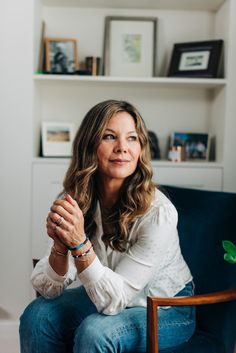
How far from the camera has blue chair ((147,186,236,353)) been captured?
1756 mm

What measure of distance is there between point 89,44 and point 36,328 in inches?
64.3

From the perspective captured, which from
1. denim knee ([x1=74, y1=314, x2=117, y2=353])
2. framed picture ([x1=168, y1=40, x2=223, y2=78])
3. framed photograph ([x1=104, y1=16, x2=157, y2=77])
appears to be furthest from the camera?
framed photograph ([x1=104, y1=16, x2=157, y2=77])

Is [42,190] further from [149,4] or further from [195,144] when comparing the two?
[149,4]

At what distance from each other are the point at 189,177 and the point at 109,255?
94 centimetres

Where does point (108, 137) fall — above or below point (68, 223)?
above

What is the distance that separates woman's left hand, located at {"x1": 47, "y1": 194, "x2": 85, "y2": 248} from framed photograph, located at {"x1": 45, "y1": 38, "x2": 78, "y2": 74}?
125 cm

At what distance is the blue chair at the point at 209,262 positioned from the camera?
69.1 inches

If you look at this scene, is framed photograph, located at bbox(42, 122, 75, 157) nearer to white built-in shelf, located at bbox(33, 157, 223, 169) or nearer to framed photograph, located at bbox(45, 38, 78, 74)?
white built-in shelf, located at bbox(33, 157, 223, 169)

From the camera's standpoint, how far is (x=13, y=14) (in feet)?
8.24

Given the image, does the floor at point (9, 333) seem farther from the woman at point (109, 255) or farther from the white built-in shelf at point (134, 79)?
the white built-in shelf at point (134, 79)

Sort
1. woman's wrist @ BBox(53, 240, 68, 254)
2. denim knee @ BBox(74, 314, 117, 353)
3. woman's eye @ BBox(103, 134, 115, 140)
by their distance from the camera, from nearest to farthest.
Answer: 1. denim knee @ BBox(74, 314, 117, 353)
2. woman's wrist @ BBox(53, 240, 68, 254)
3. woman's eye @ BBox(103, 134, 115, 140)

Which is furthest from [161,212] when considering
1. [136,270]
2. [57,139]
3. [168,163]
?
[57,139]

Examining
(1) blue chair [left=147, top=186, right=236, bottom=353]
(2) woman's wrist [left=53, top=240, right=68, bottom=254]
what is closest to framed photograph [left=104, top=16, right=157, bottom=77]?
(1) blue chair [left=147, top=186, right=236, bottom=353]

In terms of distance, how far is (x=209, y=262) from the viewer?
2.03 meters
